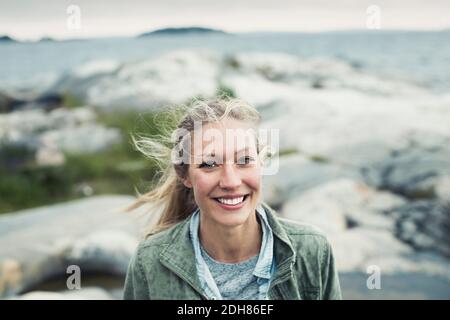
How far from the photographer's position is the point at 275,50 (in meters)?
4.29

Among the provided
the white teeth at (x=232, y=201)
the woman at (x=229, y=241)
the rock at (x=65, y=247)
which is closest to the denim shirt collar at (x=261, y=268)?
the woman at (x=229, y=241)

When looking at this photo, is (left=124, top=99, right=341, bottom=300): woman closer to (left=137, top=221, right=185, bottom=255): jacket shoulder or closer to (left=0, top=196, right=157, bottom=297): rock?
(left=137, top=221, right=185, bottom=255): jacket shoulder

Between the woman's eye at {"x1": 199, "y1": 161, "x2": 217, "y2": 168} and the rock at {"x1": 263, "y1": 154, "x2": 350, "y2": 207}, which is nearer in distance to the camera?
the woman's eye at {"x1": 199, "y1": 161, "x2": 217, "y2": 168}

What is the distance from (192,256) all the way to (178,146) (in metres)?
0.32

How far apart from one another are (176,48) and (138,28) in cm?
61

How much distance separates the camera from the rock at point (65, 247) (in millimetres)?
3619

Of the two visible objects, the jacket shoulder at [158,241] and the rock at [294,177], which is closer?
the jacket shoulder at [158,241]

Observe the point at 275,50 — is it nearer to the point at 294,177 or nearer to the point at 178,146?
the point at 294,177

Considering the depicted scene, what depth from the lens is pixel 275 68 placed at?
4539 millimetres

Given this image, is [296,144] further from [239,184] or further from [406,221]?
[239,184]

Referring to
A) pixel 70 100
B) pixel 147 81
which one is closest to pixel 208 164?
pixel 147 81

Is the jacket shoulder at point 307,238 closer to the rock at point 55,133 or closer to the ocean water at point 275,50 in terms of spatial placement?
the ocean water at point 275,50

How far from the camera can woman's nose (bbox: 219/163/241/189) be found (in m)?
1.57

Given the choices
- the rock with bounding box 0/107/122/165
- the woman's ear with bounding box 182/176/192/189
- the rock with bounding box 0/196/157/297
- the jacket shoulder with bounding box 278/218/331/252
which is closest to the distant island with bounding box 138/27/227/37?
the rock with bounding box 0/107/122/165
